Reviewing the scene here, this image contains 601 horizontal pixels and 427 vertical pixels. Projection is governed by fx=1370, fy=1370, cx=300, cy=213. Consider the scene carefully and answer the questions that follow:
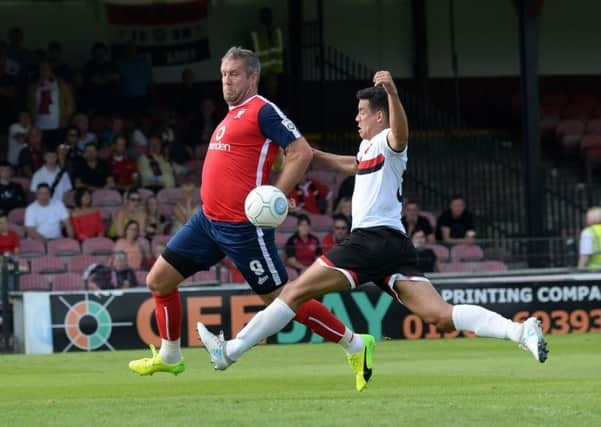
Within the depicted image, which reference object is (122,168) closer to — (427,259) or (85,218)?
(85,218)

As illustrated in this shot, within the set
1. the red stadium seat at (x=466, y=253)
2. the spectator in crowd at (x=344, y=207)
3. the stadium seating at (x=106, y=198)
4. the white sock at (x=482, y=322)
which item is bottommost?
the red stadium seat at (x=466, y=253)

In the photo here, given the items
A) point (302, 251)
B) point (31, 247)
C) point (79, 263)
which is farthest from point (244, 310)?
point (31, 247)

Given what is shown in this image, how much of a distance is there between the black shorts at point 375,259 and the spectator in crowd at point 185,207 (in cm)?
1016

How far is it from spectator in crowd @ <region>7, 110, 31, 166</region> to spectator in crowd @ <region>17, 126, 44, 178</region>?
192mm

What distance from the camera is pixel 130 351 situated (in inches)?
651

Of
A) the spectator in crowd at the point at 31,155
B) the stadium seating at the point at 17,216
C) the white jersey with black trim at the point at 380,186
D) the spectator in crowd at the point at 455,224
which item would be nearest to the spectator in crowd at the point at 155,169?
the spectator in crowd at the point at 31,155

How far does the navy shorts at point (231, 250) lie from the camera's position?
9.47 m

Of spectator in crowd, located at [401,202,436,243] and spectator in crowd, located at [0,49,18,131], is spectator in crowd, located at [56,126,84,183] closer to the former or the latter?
spectator in crowd, located at [0,49,18,131]

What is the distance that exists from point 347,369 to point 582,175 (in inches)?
546

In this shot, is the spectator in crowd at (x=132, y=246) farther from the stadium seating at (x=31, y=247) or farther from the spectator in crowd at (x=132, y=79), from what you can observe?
the spectator in crowd at (x=132, y=79)

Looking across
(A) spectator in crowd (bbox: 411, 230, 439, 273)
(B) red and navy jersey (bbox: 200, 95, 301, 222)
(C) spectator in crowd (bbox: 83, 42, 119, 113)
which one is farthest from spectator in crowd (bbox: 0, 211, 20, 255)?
(B) red and navy jersey (bbox: 200, 95, 301, 222)

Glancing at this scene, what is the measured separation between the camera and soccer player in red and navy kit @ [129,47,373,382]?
9469mm

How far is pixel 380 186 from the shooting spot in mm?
9328

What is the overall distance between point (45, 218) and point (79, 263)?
6.95ft
